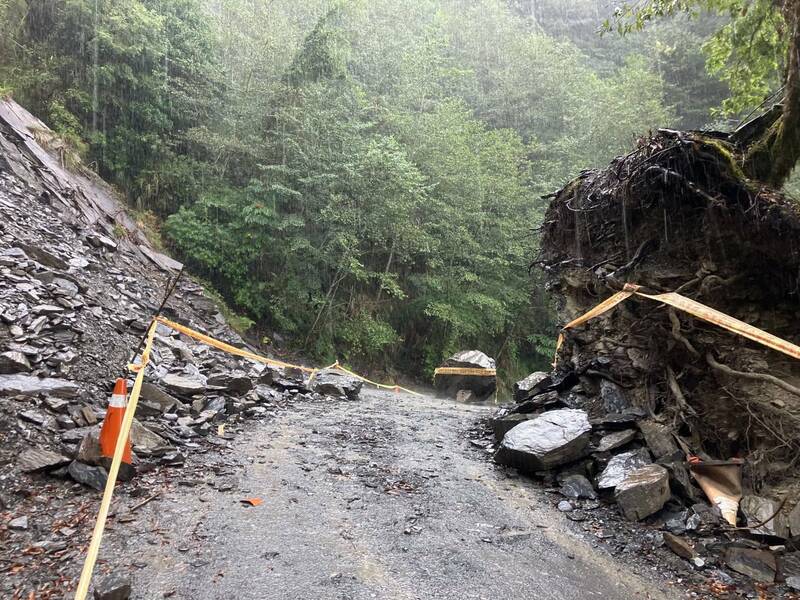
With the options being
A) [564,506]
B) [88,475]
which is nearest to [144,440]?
[88,475]

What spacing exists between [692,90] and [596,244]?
1921cm

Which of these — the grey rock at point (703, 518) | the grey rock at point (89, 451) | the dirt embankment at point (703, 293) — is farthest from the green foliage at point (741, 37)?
the grey rock at point (89, 451)

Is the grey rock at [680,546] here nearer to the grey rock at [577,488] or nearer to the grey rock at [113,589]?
the grey rock at [577,488]

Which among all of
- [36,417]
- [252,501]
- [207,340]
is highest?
[207,340]

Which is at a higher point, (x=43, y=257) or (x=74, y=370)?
(x=43, y=257)

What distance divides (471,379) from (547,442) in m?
8.82

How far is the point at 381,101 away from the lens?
17.6 metres

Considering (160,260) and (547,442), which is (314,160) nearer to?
(160,260)

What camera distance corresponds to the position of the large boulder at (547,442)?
466 cm

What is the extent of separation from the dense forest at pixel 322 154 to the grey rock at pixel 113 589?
11.2 metres

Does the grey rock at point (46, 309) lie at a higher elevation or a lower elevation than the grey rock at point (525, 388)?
lower

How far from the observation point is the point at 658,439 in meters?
4.60

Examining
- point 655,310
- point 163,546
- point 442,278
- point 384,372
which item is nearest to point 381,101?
point 442,278

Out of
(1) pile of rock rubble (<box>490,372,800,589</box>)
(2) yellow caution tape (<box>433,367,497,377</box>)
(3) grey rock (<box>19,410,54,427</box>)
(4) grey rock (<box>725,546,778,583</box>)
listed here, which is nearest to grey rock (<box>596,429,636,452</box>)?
(1) pile of rock rubble (<box>490,372,800,589</box>)
